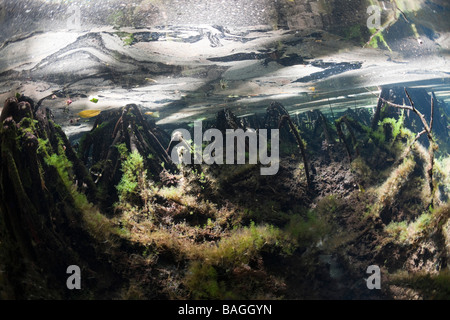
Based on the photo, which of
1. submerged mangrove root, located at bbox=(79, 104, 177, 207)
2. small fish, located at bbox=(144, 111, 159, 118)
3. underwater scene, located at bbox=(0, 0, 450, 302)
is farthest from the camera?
small fish, located at bbox=(144, 111, 159, 118)

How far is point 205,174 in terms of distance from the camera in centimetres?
721

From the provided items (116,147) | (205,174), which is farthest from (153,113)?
(205,174)

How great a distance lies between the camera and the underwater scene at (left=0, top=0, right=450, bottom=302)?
14.9 feet

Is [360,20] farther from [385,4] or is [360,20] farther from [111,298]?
[111,298]

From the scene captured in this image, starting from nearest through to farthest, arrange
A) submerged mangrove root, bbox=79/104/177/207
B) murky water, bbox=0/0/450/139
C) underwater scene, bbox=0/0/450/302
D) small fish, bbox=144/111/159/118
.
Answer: underwater scene, bbox=0/0/450/302 < murky water, bbox=0/0/450/139 < submerged mangrove root, bbox=79/104/177/207 < small fish, bbox=144/111/159/118

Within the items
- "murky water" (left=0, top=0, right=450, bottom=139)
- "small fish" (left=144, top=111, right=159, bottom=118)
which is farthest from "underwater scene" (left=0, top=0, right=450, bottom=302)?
"small fish" (left=144, top=111, right=159, bottom=118)

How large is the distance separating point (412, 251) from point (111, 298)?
21.3ft

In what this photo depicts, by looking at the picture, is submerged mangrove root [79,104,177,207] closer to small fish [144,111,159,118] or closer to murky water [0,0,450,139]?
murky water [0,0,450,139]

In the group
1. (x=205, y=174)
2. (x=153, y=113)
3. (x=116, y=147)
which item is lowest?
(x=205, y=174)

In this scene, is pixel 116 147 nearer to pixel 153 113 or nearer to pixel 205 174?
pixel 205 174

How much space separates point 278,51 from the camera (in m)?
6.26

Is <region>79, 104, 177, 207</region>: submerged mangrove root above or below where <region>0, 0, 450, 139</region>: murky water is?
below

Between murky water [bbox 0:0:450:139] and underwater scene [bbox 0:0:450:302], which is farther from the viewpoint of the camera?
murky water [bbox 0:0:450:139]
